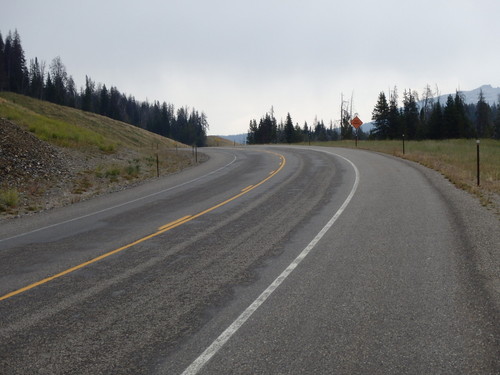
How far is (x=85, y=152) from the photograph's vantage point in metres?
24.1

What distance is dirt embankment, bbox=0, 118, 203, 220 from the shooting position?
14.1 m

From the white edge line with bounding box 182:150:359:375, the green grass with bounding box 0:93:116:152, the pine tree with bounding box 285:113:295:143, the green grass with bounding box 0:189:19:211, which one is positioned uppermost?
the pine tree with bounding box 285:113:295:143

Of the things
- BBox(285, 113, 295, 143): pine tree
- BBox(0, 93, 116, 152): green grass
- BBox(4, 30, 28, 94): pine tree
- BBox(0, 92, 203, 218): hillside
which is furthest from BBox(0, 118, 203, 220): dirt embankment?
BBox(4, 30, 28, 94): pine tree

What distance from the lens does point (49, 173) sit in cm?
1767

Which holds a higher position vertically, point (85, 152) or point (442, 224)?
point (85, 152)

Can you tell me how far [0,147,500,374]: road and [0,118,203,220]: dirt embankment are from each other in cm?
437

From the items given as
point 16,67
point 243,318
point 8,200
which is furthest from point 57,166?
point 16,67

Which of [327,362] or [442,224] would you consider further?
[442,224]

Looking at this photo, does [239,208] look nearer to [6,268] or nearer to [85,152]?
[6,268]

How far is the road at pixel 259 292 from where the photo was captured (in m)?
3.54

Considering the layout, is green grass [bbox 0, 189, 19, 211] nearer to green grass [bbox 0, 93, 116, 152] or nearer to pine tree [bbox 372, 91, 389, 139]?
green grass [bbox 0, 93, 116, 152]

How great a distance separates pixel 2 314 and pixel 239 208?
683cm

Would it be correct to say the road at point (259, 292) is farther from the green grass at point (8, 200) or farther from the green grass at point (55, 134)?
the green grass at point (55, 134)

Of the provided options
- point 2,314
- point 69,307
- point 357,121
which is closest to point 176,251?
point 69,307
